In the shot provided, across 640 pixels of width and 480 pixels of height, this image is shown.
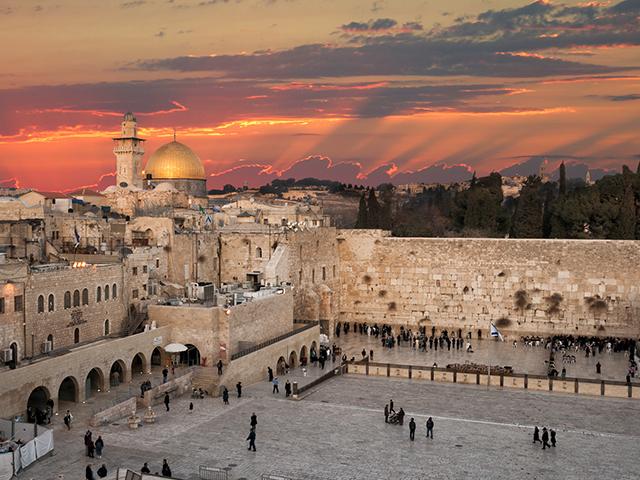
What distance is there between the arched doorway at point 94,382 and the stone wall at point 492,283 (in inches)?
666

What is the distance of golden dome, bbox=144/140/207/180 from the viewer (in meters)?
44.7

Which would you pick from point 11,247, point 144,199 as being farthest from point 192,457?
point 144,199

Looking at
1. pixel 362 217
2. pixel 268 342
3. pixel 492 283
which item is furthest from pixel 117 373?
pixel 362 217

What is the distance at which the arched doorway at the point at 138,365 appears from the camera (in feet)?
76.8

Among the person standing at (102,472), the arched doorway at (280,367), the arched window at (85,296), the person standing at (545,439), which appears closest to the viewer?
the person standing at (102,472)

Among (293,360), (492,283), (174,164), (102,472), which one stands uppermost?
(174,164)

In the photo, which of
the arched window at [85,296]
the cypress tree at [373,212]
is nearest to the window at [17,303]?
the arched window at [85,296]

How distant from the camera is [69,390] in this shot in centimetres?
2109

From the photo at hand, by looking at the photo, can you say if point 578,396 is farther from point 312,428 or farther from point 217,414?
point 217,414

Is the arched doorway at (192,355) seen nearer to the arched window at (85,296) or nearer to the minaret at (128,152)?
the arched window at (85,296)

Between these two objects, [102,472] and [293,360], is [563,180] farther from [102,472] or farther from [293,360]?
[102,472]

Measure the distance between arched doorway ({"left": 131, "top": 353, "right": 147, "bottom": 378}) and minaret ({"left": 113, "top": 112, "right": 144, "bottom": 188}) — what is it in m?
21.8

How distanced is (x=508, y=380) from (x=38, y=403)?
48.1ft

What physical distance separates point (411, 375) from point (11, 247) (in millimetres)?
14396
